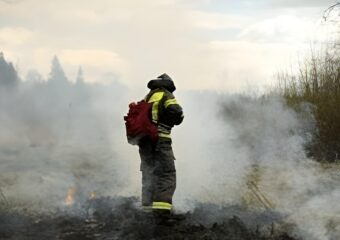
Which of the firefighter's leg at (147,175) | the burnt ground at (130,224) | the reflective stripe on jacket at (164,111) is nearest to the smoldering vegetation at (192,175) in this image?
the burnt ground at (130,224)

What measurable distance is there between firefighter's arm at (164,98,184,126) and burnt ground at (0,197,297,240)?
138 cm

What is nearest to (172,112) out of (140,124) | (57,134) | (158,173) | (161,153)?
(140,124)

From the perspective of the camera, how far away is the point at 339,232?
19.5 ft

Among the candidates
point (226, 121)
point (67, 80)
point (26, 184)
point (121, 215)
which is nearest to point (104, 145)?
point (226, 121)

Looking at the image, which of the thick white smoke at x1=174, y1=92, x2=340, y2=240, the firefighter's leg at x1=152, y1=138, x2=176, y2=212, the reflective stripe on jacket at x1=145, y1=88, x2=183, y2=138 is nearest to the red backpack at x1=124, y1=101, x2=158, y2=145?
the reflective stripe on jacket at x1=145, y1=88, x2=183, y2=138

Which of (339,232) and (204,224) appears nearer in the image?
(339,232)

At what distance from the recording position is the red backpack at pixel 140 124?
22.2 ft

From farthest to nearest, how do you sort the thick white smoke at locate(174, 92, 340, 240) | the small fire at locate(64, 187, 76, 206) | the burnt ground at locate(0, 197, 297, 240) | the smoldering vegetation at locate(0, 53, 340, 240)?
the small fire at locate(64, 187, 76, 206) → the thick white smoke at locate(174, 92, 340, 240) → the smoldering vegetation at locate(0, 53, 340, 240) → the burnt ground at locate(0, 197, 297, 240)

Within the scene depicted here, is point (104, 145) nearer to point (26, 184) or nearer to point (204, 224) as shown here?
point (26, 184)

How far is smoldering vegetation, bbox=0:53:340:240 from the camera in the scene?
264 inches

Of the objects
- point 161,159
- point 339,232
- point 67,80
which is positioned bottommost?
point 339,232

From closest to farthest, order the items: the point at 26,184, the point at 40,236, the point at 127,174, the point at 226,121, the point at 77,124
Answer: the point at 40,236, the point at 26,184, the point at 127,174, the point at 226,121, the point at 77,124

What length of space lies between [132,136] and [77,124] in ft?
31.1

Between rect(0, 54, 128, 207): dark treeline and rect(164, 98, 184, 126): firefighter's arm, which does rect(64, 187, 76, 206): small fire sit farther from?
rect(164, 98, 184, 126): firefighter's arm
